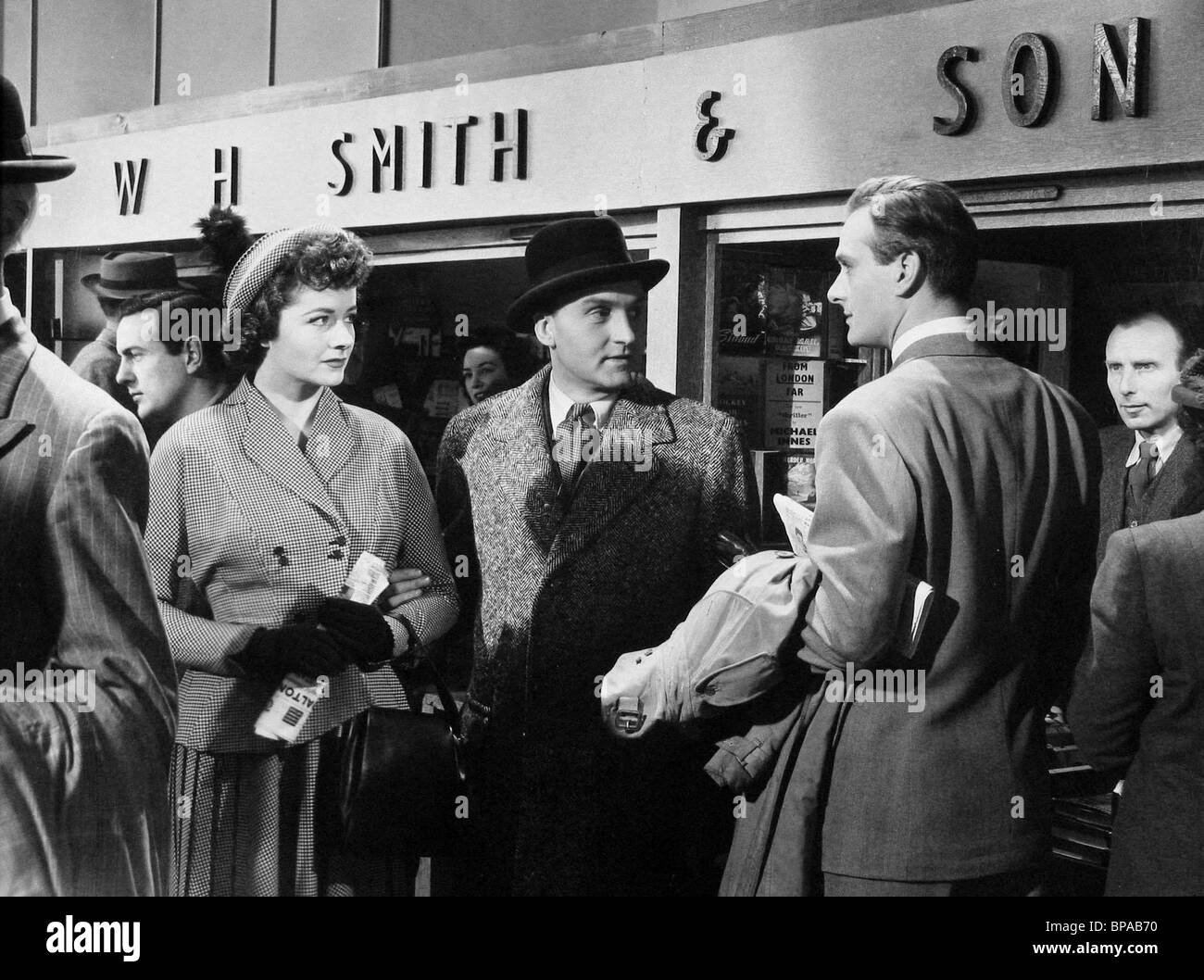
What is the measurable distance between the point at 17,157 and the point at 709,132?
5.16 ft

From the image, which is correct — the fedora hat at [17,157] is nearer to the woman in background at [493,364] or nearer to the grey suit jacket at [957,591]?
the woman in background at [493,364]

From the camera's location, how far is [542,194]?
3.41 metres

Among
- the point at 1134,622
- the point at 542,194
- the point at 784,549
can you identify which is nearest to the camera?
the point at 1134,622

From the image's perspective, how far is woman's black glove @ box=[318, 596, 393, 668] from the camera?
3264 millimetres

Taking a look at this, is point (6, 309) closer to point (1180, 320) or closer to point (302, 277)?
point (302, 277)

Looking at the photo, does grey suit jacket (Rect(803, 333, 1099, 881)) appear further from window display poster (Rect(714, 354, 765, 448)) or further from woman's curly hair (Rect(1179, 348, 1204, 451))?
window display poster (Rect(714, 354, 765, 448))

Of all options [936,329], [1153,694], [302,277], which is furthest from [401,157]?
[1153,694]

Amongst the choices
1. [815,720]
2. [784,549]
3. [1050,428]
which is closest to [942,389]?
[1050,428]

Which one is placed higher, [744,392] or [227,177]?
A: [227,177]

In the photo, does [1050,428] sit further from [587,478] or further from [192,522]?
[192,522]

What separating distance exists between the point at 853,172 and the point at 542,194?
763 millimetres

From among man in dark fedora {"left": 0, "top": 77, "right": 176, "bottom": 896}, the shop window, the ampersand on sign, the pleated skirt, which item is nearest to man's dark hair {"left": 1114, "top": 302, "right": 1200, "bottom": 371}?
the shop window

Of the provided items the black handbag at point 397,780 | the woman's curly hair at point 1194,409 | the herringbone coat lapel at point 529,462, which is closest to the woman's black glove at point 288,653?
the black handbag at point 397,780

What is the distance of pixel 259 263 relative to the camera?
3.34m
